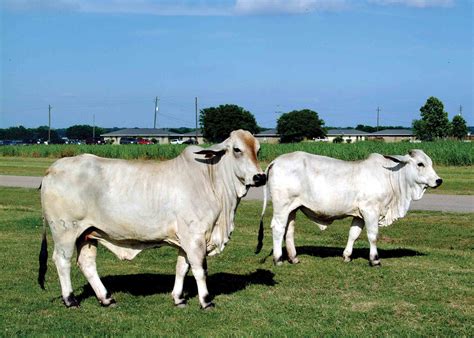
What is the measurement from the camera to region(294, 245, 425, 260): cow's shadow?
16469 millimetres

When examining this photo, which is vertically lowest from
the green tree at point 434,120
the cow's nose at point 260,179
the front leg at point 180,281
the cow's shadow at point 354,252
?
the cow's shadow at point 354,252

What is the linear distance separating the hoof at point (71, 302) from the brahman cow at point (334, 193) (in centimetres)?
488

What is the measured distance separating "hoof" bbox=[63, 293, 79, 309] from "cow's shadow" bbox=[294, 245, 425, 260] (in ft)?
21.0

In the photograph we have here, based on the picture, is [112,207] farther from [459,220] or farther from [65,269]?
[459,220]

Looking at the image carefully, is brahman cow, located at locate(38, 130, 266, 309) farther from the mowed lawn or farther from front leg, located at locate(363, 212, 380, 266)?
front leg, located at locate(363, 212, 380, 266)

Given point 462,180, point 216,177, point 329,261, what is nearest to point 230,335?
point 216,177

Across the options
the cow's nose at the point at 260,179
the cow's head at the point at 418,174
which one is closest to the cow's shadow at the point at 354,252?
the cow's head at the point at 418,174

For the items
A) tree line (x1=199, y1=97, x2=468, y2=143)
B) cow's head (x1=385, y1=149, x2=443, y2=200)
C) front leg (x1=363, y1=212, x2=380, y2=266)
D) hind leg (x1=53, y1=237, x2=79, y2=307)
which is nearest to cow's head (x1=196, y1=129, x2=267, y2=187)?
hind leg (x1=53, y1=237, x2=79, y2=307)

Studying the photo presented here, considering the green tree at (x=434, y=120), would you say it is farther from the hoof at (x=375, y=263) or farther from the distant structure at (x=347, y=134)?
the hoof at (x=375, y=263)

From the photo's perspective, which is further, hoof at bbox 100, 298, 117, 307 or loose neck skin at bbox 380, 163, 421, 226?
loose neck skin at bbox 380, 163, 421, 226

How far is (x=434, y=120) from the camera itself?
4756 inches

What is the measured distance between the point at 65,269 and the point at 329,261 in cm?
595

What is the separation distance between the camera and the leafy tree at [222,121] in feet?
405

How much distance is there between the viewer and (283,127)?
503 ft
